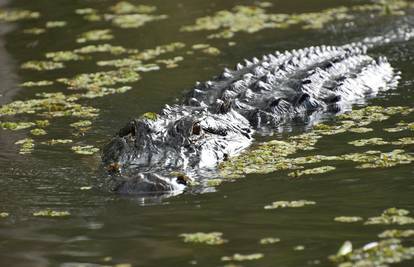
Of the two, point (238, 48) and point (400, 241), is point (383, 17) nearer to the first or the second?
point (238, 48)

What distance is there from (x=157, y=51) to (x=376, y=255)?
324 inches

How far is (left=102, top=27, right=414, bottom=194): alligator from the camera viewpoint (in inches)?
311

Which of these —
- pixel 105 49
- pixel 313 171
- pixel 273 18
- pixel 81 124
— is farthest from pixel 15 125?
pixel 273 18

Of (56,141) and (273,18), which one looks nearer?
(56,141)

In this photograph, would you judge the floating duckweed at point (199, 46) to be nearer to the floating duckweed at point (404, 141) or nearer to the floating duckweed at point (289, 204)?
the floating duckweed at point (404, 141)

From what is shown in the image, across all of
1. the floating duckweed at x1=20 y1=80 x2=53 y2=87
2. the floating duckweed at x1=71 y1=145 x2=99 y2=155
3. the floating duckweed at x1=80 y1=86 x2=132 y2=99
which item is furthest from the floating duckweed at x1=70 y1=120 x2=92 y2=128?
the floating duckweed at x1=20 y1=80 x2=53 y2=87

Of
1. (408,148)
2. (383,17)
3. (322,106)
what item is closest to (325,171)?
(408,148)

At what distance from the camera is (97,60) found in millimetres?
13023

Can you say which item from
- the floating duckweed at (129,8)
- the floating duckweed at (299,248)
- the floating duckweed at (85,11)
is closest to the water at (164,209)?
the floating duckweed at (299,248)

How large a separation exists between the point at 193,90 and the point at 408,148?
292 centimetres

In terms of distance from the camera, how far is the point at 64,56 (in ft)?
43.7

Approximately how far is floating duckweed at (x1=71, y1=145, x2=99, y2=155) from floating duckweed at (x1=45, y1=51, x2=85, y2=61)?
440 centimetres

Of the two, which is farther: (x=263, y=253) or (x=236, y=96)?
(x=236, y=96)

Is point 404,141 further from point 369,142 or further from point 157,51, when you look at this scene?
point 157,51
